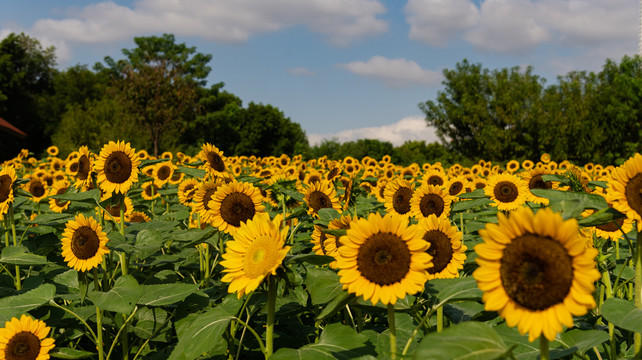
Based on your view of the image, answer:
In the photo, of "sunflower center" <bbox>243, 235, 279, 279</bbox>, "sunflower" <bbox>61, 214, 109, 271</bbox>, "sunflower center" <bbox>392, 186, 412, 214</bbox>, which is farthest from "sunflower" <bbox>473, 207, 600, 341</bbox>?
"sunflower center" <bbox>392, 186, 412, 214</bbox>

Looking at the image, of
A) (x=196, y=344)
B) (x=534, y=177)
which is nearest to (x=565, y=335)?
(x=196, y=344)

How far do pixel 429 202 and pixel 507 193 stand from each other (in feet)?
3.35

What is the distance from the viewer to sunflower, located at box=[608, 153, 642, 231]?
5.24 ft

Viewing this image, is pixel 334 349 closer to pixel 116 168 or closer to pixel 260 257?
pixel 260 257

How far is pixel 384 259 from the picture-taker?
159cm

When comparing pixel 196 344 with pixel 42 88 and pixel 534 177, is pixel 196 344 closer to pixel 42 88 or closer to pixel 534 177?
pixel 534 177

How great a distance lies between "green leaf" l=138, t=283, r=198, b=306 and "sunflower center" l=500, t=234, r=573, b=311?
1443mm

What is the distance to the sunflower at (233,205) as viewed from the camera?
2820 mm

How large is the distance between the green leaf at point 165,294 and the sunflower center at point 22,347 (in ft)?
1.98

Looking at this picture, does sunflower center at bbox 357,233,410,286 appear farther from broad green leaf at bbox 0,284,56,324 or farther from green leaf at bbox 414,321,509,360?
broad green leaf at bbox 0,284,56,324

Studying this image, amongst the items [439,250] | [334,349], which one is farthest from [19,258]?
[439,250]

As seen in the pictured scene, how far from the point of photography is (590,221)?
5.01 ft

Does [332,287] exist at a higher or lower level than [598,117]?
lower

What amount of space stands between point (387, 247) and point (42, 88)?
5964cm
